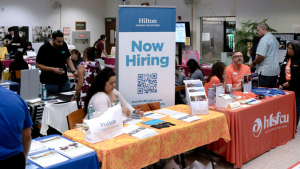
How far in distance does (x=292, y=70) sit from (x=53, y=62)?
3372 millimetres

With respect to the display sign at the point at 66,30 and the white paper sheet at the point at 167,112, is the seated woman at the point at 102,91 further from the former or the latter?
the display sign at the point at 66,30

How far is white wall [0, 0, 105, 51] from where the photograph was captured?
36.0 feet

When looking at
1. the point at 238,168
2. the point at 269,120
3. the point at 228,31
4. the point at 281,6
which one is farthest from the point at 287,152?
the point at 228,31

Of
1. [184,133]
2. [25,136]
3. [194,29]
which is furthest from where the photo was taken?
[194,29]

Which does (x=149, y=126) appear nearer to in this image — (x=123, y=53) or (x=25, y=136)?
(x=123, y=53)

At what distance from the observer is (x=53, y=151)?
7.13 feet

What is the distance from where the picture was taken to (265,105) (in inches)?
149

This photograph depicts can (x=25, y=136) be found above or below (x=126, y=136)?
above

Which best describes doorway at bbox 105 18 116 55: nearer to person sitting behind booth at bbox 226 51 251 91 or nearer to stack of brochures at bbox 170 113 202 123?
person sitting behind booth at bbox 226 51 251 91

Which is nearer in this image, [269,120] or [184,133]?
[184,133]

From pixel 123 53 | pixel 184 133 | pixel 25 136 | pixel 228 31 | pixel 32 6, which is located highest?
pixel 32 6

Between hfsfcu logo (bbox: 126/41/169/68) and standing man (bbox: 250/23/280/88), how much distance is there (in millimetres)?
2034

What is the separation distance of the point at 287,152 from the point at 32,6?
33.7ft

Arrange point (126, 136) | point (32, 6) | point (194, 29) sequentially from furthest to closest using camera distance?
1. point (32, 6)
2. point (194, 29)
3. point (126, 136)
